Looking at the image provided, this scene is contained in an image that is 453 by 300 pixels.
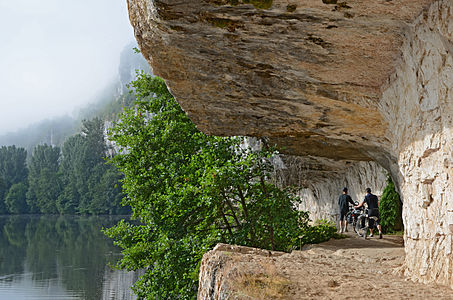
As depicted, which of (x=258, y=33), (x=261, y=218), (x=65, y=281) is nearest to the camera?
(x=258, y=33)

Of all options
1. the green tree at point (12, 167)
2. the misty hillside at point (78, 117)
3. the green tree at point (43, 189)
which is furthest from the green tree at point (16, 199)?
the misty hillside at point (78, 117)

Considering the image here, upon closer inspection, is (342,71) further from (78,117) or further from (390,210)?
(78,117)

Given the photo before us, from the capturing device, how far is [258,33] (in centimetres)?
589

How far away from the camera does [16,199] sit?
98.0m

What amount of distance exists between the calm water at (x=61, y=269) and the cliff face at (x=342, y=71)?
39.3 ft

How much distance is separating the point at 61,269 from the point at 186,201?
84.4ft

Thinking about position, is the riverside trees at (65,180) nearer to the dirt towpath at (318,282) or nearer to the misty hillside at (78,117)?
the misty hillside at (78,117)

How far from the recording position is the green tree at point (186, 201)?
10.8 metres

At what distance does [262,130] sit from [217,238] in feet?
9.97

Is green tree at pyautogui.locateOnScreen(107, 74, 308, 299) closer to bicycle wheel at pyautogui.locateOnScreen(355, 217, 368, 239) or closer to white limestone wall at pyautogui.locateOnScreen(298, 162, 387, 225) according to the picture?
bicycle wheel at pyautogui.locateOnScreen(355, 217, 368, 239)

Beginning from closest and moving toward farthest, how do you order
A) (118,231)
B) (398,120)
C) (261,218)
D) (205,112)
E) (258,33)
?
(258,33) < (398,120) < (205,112) < (261,218) < (118,231)

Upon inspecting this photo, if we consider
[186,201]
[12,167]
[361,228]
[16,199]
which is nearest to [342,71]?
[186,201]

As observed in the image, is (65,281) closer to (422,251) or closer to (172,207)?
(172,207)

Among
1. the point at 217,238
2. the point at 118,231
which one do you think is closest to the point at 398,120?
the point at 217,238
